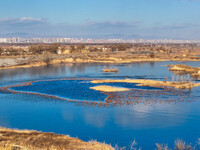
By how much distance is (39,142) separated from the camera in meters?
16.0

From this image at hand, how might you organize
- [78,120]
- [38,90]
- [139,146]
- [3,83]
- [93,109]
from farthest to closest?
[3,83], [38,90], [93,109], [78,120], [139,146]

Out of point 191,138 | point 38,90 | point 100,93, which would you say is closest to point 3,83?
point 38,90

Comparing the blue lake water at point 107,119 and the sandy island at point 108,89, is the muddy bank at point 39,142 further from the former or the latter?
the sandy island at point 108,89

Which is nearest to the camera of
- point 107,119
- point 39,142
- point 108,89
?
point 39,142

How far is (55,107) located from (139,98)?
10325 millimetres

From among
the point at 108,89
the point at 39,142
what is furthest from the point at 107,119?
the point at 108,89

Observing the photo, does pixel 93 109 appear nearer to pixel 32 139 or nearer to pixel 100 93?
pixel 100 93

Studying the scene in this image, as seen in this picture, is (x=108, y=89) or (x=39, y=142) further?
→ (x=108, y=89)

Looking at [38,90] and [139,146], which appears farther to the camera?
[38,90]

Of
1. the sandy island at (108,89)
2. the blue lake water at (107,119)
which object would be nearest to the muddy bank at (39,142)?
the blue lake water at (107,119)

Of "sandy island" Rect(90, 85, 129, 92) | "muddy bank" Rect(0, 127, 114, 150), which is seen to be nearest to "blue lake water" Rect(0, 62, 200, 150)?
"sandy island" Rect(90, 85, 129, 92)

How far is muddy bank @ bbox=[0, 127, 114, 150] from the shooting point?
1520cm

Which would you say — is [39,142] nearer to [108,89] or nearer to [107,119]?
[107,119]

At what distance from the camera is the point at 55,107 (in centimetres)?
2909
